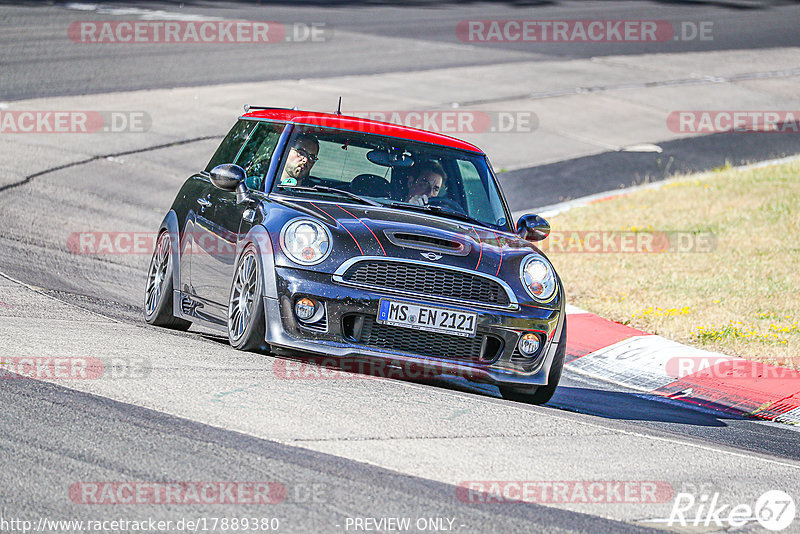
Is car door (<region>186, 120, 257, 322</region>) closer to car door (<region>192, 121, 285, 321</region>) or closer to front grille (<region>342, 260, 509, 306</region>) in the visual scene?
car door (<region>192, 121, 285, 321</region>)

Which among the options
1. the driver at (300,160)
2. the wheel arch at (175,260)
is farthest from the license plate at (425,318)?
the wheel arch at (175,260)

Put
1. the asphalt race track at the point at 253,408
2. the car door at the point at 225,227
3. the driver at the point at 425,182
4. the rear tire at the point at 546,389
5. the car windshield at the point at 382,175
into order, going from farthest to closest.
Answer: the driver at the point at 425,182
the car windshield at the point at 382,175
the car door at the point at 225,227
the rear tire at the point at 546,389
the asphalt race track at the point at 253,408

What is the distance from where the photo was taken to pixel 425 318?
21.5ft

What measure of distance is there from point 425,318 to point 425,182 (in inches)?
56.3

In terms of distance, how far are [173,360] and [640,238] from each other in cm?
841

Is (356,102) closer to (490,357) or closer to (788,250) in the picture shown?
Answer: (788,250)

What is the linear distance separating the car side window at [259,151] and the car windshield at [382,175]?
6.2 inches

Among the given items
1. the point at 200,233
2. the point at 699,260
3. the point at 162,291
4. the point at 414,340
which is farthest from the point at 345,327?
the point at 699,260

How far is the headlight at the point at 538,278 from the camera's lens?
22.6 ft

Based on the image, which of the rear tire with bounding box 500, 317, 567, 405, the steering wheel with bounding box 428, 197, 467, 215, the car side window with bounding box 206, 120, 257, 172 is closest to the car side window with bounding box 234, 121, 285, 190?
the car side window with bounding box 206, 120, 257, 172

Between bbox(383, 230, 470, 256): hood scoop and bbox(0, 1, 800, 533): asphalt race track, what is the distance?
0.79 meters

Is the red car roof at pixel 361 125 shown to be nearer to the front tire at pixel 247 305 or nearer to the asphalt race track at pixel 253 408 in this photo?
the front tire at pixel 247 305

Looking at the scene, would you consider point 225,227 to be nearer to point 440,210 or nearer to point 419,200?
point 419,200

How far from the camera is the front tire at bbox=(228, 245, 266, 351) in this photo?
6672 mm
